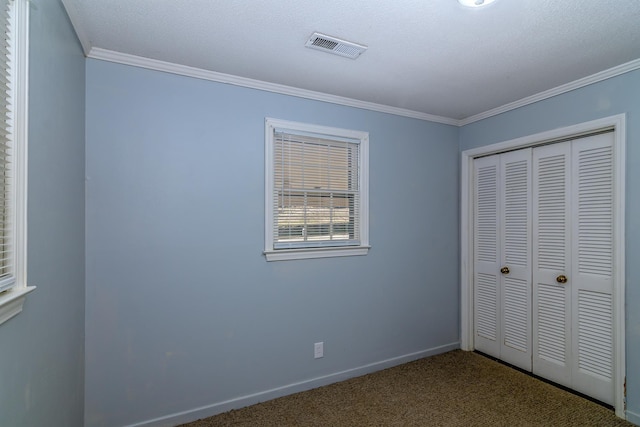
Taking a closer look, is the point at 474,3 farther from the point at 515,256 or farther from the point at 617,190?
the point at 515,256

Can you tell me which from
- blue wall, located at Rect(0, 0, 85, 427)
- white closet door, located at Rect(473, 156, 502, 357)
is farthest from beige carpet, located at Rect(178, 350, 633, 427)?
blue wall, located at Rect(0, 0, 85, 427)

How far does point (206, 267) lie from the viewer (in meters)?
2.33

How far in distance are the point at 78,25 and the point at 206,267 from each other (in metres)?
1.60

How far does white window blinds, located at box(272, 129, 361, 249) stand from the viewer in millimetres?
2621

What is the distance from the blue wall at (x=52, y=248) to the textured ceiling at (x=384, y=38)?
13.6 inches

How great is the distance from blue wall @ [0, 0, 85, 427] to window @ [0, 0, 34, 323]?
8 centimetres

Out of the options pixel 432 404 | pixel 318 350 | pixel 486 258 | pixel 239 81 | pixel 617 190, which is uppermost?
pixel 239 81

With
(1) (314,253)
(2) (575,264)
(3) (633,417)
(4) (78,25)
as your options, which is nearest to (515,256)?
(2) (575,264)

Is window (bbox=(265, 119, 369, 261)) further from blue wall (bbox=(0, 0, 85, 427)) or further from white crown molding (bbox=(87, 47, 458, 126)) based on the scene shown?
blue wall (bbox=(0, 0, 85, 427))

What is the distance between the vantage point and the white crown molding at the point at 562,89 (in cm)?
222

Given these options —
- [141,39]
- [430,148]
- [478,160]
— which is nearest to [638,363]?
[478,160]

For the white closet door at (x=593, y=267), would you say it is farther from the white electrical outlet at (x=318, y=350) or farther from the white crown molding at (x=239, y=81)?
the white electrical outlet at (x=318, y=350)

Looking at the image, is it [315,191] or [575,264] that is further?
[315,191]

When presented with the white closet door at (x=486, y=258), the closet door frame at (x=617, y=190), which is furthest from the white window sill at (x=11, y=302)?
the white closet door at (x=486, y=258)
